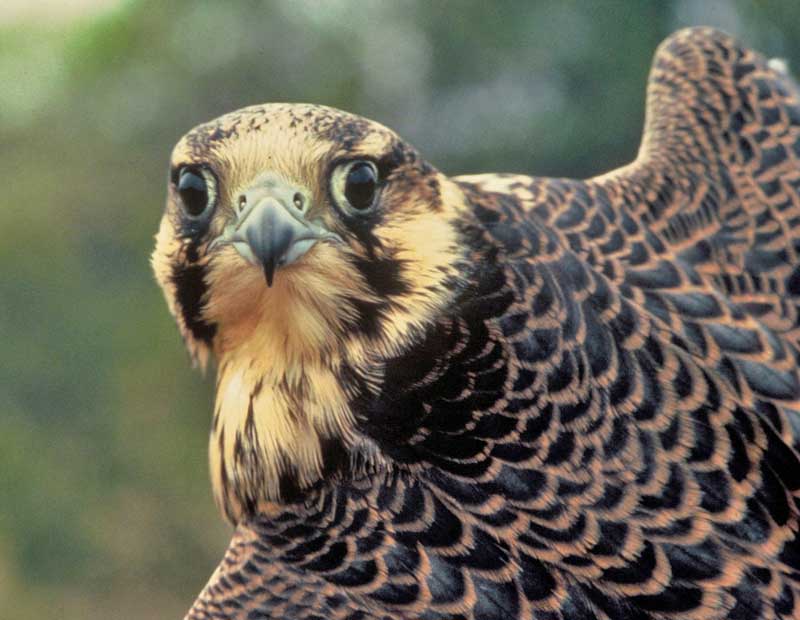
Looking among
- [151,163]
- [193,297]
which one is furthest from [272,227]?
[151,163]

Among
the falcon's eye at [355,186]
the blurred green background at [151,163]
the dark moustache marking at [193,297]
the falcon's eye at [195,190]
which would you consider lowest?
the dark moustache marking at [193,297]

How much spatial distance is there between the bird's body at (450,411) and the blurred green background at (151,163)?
638 cm

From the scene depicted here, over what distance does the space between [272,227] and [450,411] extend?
2.02 feet

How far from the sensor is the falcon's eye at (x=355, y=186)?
2.65m

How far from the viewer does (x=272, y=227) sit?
248 cm

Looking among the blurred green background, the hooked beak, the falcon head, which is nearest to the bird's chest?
the falcon head

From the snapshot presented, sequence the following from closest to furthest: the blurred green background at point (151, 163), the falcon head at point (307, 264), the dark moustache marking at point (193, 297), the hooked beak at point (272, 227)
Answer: the hooked beak at point (272, 227) < the falcon head at point (307, 264) < the dark moustache marking at point (193, 297) < the blurred green background at point (151, 163)

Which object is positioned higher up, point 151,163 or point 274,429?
point 151,163

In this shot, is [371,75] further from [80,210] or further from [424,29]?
[80,210]

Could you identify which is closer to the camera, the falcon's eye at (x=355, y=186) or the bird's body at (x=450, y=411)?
the bird's body at (x=450, y=411)

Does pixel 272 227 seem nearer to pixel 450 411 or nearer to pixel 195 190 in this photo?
pixel 195 190

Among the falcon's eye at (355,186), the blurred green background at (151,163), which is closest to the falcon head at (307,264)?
the falcon's eye at (355,186)

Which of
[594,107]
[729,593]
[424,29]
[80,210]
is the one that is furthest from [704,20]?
[729,593]

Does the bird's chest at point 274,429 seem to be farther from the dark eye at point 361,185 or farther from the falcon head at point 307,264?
the dark eye at point 361,185
